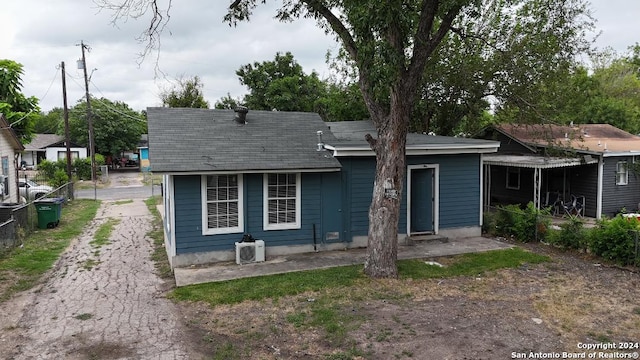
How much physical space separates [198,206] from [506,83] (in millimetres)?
13825

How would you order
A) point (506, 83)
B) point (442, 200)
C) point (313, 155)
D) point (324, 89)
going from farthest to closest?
point (324, 89) → point (506, 83) → point (442, 200) → point (313, 155)

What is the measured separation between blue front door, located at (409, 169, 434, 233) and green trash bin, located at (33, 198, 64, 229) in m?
11.7

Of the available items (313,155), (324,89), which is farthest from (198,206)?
(324,89)

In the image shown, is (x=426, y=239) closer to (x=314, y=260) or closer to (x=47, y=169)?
(x=314, y=260)

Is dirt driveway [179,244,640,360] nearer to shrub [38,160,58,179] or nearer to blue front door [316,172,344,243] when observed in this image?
blue front door [316,172,344,243]

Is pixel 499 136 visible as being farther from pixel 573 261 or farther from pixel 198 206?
pixel 198 206

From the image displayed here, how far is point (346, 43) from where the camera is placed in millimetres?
9570

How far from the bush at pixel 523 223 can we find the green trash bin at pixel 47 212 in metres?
14.3

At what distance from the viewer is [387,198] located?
9305mm

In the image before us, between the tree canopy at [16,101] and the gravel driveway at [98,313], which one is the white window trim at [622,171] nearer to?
the gravel driveway at [98,313]

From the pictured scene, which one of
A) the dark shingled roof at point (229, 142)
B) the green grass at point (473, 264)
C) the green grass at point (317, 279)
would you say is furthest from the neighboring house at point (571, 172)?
the dark shingled roof at point (229, 142)

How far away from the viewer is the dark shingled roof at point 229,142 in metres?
10.5

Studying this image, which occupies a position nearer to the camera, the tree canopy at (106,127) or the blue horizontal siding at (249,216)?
the blue horizontal siding at (249,216)

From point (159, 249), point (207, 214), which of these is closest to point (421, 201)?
point (207, 214)
